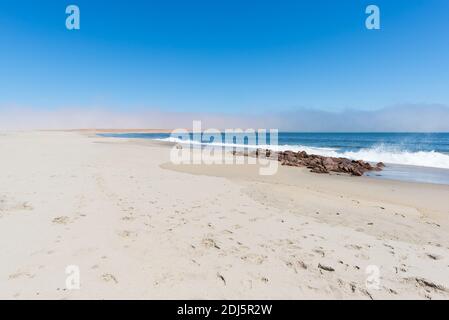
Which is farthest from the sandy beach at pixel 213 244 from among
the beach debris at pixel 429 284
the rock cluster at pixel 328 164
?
the rock cluster at pixel 328 164

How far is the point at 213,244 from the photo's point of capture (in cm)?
413

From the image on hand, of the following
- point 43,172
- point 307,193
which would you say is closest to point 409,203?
point 307,193

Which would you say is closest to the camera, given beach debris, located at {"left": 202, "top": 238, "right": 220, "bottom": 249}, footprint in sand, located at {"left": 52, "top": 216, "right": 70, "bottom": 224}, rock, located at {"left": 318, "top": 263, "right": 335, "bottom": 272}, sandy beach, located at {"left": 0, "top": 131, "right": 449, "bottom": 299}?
sandy beach, located at {"left": 0, "top": 131, "right": 449, "bottom": 299}

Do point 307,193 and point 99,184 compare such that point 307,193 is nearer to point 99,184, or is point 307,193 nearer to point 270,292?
point 270,292

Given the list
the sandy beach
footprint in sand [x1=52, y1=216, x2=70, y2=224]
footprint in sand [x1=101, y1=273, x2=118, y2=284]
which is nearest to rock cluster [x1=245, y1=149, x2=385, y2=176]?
the sandy beach

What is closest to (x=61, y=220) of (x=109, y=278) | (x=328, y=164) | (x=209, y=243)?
(x=109, y=278)

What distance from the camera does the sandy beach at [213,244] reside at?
119 inches

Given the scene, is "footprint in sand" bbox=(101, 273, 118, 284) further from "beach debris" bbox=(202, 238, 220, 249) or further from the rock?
the rock

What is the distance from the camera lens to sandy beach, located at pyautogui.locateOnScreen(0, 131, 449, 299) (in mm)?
3014

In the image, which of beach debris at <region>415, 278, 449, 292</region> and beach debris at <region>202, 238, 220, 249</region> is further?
beach debris at <region>202, 238, 220, 249</region>

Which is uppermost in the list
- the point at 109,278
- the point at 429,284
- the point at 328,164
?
the point at 328,164

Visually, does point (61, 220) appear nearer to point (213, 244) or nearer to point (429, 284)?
point (213, 244)
